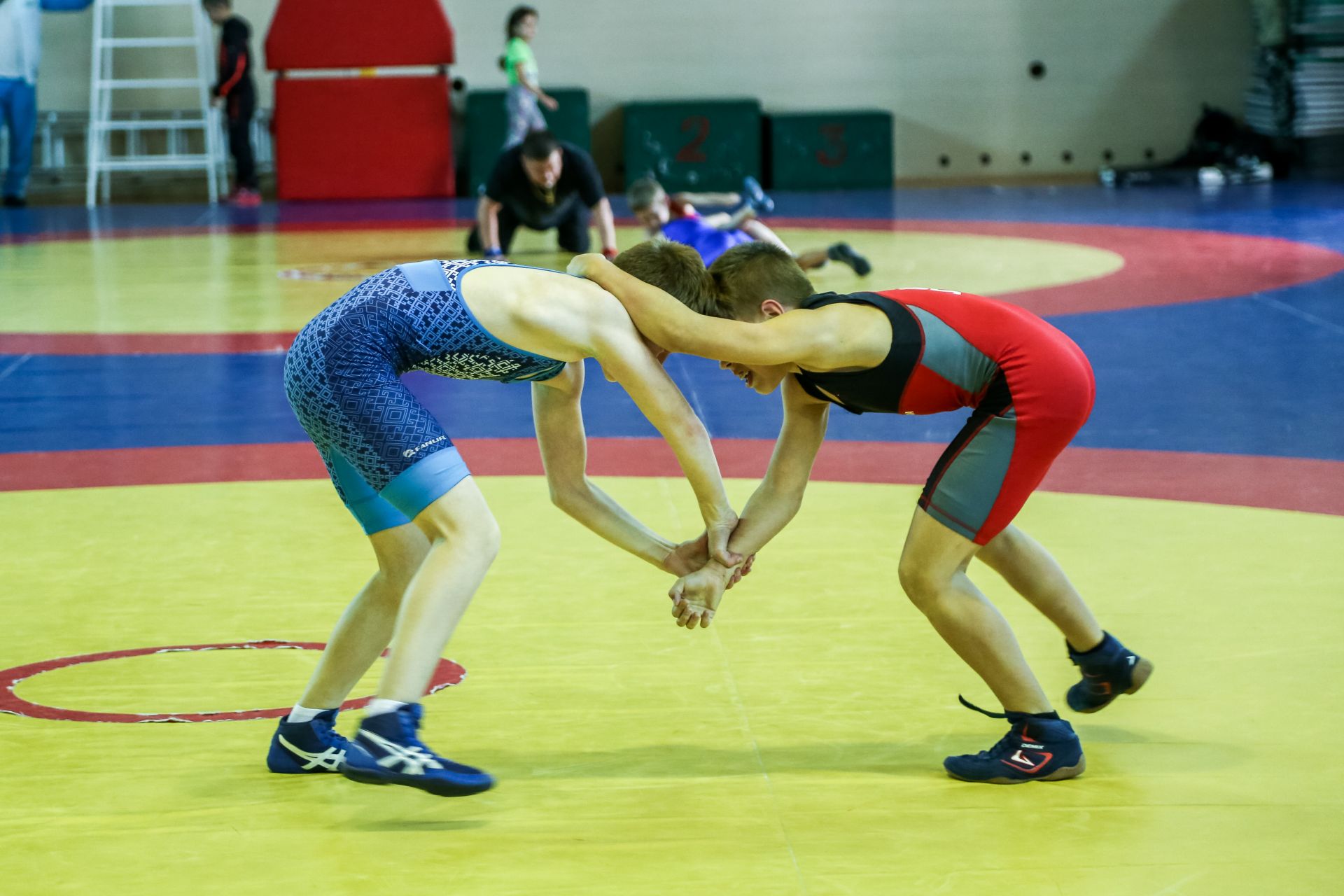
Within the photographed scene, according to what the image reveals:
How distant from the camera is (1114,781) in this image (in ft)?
9.65

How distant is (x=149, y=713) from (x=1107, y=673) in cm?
194

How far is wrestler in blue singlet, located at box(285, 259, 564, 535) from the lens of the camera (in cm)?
285

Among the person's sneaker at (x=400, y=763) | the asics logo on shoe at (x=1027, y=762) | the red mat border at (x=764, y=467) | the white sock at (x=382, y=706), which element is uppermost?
the white sock at (x=382, y=706)

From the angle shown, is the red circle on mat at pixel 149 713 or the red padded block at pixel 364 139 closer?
the red circle on mat at pixel 149 713

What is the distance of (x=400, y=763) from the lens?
2672 mm

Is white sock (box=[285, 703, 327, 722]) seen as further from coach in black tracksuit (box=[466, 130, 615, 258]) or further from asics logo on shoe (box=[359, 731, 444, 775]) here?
coach in black tracksuit (box=[466, 130, 615, 258])

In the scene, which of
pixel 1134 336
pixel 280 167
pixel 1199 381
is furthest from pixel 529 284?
pixel 280 167

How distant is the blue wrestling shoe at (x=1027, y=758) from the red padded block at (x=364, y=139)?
13478mm

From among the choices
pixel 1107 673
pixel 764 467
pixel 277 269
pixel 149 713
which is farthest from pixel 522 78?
pixel 1107 673

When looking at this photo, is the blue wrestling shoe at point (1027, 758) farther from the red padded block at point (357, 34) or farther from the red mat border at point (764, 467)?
the red padded block at point (357, 34)

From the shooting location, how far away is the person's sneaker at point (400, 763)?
8.77ft

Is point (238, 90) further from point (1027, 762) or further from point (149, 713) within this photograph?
point (1027, 762)

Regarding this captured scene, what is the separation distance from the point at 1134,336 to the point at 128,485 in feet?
15.7

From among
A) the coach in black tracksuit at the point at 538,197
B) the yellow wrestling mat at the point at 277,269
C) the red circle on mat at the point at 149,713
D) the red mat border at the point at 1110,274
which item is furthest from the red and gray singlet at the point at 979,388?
the coach in black tracksuit at the point at 538,197
